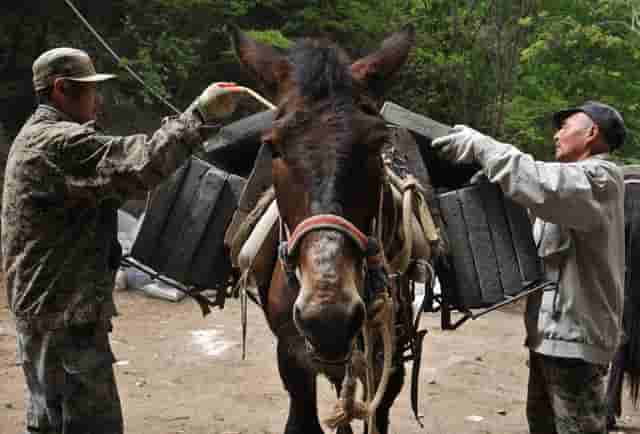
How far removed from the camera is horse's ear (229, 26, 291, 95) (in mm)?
2484

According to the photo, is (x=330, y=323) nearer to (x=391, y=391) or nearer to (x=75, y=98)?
(x=391, y=391)

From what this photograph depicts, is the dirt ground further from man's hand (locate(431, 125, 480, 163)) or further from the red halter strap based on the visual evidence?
the red halter strap

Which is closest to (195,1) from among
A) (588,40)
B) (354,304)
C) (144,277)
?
(144,277)

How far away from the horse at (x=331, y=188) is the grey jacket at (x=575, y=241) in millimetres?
680

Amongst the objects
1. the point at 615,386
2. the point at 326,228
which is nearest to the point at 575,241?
the point at 326,228

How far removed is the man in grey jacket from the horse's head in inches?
33.3

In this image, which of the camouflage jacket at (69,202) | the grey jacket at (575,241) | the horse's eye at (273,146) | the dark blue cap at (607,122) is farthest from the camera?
the dark blue cap at (607,122)

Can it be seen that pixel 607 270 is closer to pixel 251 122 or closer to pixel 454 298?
pixel 454 298

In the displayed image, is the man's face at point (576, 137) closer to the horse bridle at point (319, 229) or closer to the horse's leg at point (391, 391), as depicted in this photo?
the horse's leg at point (391, 391)

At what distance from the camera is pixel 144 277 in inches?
335

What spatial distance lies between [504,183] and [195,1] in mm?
8537

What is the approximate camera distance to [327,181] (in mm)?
2014

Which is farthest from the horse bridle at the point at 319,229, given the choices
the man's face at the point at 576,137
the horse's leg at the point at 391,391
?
the man's face at the point at 576,137

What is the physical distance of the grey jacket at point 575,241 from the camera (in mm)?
2836
